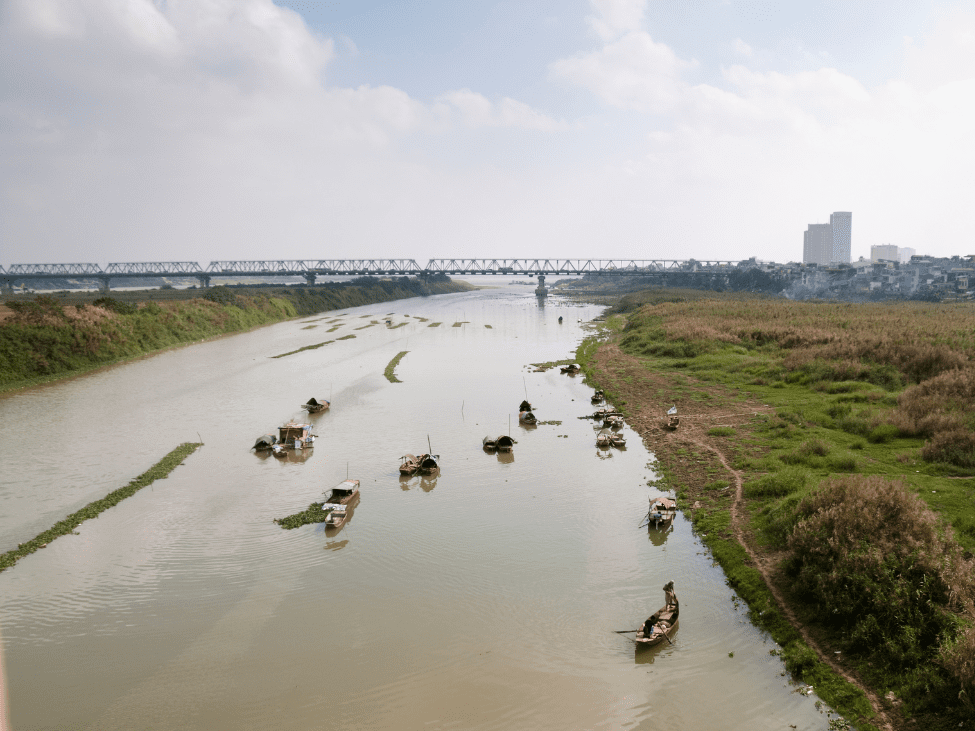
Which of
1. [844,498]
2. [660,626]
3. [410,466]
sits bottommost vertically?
[660,626]

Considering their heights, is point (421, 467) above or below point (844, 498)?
below

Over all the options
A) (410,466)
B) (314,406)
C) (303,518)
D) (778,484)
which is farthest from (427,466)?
(314,406)

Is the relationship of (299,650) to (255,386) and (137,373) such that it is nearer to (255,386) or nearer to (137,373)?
(255,386)

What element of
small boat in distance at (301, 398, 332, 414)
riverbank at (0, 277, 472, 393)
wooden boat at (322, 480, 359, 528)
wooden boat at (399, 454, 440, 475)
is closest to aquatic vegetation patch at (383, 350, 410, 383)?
small boat in distance at (301, 398, 332, 414)

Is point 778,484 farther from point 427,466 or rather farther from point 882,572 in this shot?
point 427,466

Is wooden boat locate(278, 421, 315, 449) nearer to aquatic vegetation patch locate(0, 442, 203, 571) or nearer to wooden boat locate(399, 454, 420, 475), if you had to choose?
aquatic vegetation patch locate(0, 442, 203, 571)

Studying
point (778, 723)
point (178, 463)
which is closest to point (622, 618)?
point (778, 723)

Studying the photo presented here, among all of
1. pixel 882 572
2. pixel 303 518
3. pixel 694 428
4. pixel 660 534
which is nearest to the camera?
pixel 882 572
